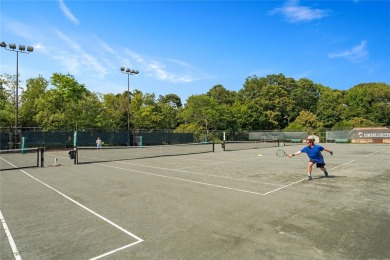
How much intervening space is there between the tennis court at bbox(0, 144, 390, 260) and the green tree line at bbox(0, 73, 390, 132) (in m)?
33.7

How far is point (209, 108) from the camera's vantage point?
61.8 metres

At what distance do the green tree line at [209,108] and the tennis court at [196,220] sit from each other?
33.7 meters

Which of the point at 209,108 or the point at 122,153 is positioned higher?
the point at 209,108

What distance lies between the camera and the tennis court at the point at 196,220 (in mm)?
4523

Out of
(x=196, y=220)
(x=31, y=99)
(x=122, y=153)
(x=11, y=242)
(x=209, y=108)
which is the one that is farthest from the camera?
(x=209, y=108)

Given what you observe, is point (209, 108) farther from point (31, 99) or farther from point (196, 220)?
point (196, 220)

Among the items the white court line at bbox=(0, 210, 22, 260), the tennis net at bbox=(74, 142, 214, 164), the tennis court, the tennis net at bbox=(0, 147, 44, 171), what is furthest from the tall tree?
the white court line at bbox=(0, 210, 22, 260)

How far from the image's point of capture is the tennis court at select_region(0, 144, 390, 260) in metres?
4.52

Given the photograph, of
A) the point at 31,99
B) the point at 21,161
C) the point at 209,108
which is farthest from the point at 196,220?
the point at 209,108

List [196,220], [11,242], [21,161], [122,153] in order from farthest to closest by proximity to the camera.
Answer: [122,153] < [21,161] < [196,220] < [11,242]

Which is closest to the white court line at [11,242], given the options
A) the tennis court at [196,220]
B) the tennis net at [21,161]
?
the tennis court at [196,220]

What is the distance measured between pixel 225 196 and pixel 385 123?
255 feet

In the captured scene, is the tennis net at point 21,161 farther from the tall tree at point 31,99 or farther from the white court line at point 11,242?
the tall tree at point 31,99

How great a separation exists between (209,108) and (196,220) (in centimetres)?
5626
